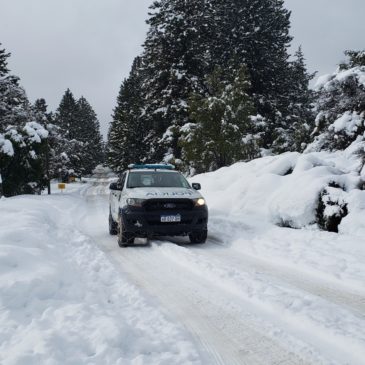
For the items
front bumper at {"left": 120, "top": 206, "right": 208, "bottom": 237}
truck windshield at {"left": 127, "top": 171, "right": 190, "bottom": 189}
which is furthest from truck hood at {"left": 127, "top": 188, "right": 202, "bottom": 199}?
truck windshield at {"left": 127, "top": 171, "right": 190, "bottom": 189}

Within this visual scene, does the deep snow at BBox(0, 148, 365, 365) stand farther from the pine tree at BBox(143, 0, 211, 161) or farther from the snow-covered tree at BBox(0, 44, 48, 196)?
the pine tree at BBox(143, 0, 211, 161)

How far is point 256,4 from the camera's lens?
1470 inches

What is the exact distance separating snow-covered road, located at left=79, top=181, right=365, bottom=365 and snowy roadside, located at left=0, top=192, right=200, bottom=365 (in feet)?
0.95

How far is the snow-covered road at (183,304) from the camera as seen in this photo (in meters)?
3.68

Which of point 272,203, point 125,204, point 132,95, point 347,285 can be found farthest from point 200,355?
point 132,95

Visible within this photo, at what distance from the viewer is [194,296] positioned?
5.46 meters

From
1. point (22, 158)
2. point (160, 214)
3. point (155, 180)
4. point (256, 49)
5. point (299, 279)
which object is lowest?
point (299, 279)

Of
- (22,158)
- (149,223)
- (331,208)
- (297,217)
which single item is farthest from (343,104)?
(22,158)

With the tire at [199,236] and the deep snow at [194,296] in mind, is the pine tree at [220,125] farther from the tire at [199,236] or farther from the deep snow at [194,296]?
the tire at [199,236]

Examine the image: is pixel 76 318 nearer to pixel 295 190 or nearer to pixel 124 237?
pixel 124 237

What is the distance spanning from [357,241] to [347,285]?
2697 mm

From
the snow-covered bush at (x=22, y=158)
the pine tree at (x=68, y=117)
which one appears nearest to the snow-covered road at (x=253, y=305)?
the snow-covered bush at (x=22, y=158)

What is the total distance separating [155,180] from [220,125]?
12526mm

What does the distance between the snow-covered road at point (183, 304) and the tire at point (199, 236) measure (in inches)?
26.0
